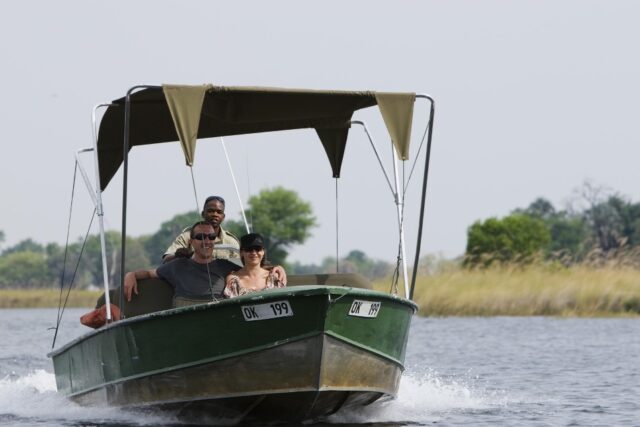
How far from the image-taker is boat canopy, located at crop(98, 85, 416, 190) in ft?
34.5

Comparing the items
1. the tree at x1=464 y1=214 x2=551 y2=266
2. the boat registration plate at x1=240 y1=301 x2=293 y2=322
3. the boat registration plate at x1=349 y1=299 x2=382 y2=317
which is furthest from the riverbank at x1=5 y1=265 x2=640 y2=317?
the tree at x1=464 y1=214 x2=551 y2=266

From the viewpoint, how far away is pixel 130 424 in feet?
37.7

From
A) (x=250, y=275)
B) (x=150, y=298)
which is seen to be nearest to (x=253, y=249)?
(x=250, y=275)

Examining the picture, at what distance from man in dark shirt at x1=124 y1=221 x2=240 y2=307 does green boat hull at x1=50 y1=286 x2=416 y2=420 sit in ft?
2.32

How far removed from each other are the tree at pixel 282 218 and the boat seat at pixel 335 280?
8581 centimetres

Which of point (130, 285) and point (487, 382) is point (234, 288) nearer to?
point (130, 285)

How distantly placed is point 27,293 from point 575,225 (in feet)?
170

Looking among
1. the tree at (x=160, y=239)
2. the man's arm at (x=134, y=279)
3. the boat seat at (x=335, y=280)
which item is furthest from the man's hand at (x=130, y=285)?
the tree at (x=160, y=239)

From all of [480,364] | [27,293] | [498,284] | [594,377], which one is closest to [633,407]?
[594,377]

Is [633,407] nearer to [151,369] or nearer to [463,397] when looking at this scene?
[463,397]

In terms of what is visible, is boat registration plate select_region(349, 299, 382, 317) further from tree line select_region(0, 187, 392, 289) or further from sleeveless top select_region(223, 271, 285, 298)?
tree line select_region(0, 187, 392, 289)

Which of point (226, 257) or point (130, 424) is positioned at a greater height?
point (226, 257)

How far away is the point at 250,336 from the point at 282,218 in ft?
298

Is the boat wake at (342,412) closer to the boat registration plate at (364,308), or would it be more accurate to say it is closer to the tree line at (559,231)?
the boat registration plate at (364,308)
